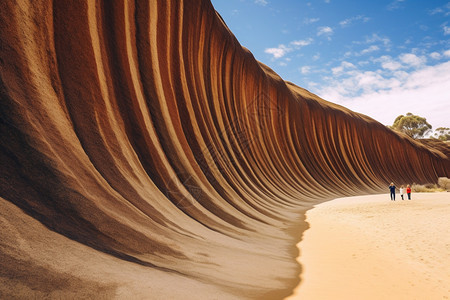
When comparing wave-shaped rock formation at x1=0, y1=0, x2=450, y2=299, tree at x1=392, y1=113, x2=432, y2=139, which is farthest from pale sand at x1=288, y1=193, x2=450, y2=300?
tree at x1=392, y1=113, x2=432, y2=139

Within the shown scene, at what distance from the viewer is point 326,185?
23.4 m

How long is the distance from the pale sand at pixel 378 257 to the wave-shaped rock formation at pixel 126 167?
50cm

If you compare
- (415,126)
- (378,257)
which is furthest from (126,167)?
(415,126)

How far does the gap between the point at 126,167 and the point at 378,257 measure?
5488mm

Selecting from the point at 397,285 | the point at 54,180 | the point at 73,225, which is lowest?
the point at 397,285

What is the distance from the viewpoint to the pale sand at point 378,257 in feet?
14.7

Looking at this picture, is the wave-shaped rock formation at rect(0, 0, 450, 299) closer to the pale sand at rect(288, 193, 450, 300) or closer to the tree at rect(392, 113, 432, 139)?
the pale sand at rect(288, 193, 450, 300)

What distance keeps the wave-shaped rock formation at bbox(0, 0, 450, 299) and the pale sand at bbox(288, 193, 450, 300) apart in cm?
50

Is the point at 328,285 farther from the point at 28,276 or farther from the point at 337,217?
the point at 337,217

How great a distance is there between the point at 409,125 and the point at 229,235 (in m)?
72.3

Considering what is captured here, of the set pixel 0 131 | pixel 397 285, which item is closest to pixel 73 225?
pixel 0 131

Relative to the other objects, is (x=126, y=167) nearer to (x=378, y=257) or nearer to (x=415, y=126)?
(x=378, y=257)

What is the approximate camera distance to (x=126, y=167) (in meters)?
5.70

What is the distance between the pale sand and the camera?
4.49m
